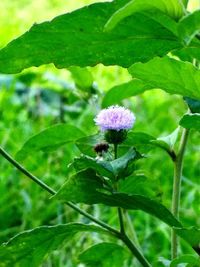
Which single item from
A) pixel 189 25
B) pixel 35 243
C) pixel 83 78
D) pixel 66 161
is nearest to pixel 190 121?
pixel 189 25

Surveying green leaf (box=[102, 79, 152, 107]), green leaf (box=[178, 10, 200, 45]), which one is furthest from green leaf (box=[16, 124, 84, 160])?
green leaf (box=[178, 10, 200, 45])

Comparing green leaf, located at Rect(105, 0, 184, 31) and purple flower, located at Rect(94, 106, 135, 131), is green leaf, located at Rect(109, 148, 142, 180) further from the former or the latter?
green leaf, located at Rect(105, 0, 184, 31)

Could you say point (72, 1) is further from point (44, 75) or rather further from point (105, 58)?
point (105, 58)

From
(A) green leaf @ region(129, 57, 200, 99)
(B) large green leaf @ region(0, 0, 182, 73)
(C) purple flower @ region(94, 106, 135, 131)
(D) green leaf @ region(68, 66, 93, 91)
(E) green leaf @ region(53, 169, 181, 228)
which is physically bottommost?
(E) green leaf @ region(53, 169, 181, 228)

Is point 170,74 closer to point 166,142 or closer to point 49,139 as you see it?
point 166,142

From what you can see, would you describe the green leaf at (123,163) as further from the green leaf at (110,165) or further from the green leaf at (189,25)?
the green leaf at (189,25)

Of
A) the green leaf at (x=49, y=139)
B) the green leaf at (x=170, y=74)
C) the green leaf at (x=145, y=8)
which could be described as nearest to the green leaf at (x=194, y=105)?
the green leaf at (x=170, y=74)

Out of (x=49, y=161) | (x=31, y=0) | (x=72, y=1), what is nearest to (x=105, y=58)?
(x=49, y=161)
